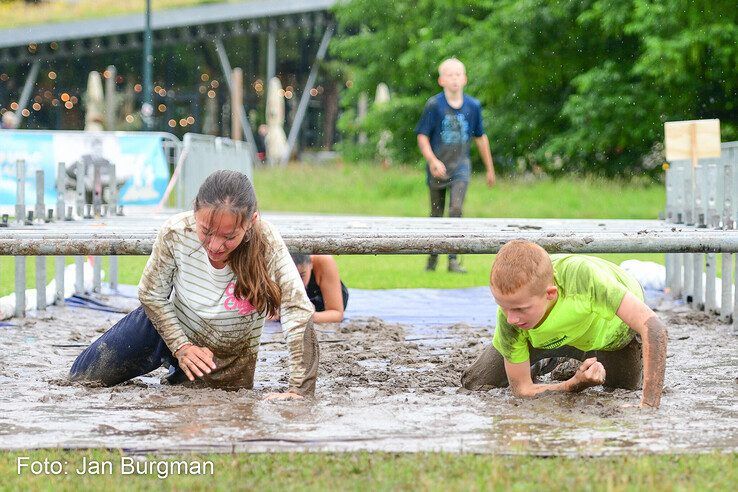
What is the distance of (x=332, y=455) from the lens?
4203 mm

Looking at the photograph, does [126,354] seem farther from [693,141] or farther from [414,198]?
[414,198]

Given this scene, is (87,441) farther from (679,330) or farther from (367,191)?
(367,191)

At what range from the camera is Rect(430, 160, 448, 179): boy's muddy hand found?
39.7 ft

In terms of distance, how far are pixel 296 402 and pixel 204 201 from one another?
39.7 inches

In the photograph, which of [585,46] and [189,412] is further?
[585,46]

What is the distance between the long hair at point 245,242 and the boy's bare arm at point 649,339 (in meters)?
1.51

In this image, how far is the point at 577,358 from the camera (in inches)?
228

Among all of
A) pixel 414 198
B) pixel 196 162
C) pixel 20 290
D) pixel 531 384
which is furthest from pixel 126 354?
pixel 414 198

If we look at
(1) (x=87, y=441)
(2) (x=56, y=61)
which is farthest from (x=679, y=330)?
(2) (x=56, y=61)

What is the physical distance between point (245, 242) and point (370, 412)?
36.0 inches

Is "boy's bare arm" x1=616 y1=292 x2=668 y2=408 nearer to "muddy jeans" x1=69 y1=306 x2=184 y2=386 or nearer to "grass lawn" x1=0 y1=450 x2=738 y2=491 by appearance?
"grass lawn" x1=0 y1=450 x2=738 y2=491

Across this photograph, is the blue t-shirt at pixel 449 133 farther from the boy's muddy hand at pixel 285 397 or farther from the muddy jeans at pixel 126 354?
the boy's muddy hand at pixel 285 397

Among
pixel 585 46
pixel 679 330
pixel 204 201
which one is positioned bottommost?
pixel 679 330

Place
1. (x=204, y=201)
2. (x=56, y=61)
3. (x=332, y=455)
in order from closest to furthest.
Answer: (x=332, y=455), (x=204, y=201), (x=56, y=61)
